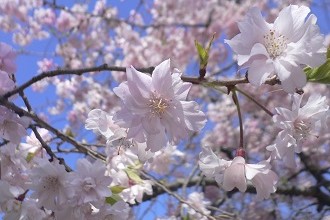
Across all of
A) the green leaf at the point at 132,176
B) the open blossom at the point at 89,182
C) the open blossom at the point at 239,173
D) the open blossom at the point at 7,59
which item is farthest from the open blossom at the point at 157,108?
the green leaf at the point at 132,176

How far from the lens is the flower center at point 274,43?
1.05 metres

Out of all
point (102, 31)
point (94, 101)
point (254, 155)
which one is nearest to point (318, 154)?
point (254, 155)

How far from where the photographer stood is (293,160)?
1.15m

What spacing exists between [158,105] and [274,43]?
0.30 metres

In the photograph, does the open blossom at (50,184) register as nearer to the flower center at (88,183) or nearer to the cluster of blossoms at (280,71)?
the flower center at (88,183)

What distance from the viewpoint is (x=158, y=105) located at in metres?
1.12

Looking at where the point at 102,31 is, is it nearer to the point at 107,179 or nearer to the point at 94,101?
the point at 94,101

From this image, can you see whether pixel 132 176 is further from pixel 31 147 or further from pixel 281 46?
pixel 281 46

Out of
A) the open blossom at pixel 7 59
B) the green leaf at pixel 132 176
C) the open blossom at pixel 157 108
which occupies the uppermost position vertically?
the open blossom at pixel 7 59

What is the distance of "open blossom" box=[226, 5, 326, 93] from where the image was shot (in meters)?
1.01

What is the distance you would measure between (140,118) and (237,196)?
427cm

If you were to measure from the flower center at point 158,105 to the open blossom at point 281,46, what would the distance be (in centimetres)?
21

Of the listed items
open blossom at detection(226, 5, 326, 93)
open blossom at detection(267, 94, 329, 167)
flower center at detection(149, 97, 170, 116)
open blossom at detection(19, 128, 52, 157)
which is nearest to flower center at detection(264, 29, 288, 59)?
open blossom at detection(226, 5, 326, 93)

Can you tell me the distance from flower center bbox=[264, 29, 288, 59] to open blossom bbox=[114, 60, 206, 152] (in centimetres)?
20
